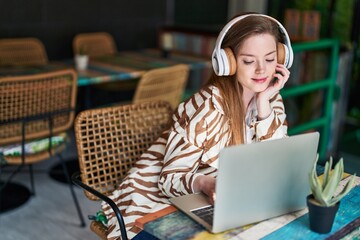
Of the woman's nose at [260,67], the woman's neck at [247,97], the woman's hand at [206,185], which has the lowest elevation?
the woman's hand at [206,185]

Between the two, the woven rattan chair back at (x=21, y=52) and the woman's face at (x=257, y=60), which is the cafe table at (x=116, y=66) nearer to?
the woven rattan chair back at (x=21, y=52)

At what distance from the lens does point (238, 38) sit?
5.19 ft

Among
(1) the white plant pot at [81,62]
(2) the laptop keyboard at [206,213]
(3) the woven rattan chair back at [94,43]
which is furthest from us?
(3) the woven rattan chair back at [94,43]

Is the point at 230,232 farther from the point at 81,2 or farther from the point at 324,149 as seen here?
the point at 81,2

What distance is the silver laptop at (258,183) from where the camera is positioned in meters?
1.19

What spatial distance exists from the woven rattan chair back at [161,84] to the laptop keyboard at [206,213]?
180cm

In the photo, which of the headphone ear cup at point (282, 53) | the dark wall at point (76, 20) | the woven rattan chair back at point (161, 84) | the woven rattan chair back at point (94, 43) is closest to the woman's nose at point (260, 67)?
the headphone ear cup at point (282, 53)

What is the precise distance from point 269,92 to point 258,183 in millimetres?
469

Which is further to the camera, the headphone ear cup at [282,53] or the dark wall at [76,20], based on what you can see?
the dark wall at [76,20]

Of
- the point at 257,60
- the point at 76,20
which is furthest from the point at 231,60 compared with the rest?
the point at 76,20

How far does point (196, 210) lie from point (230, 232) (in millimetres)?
132

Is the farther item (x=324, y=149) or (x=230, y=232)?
(x=324, y=149)

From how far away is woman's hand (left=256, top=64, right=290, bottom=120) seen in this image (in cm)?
165

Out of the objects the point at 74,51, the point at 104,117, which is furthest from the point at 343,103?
the point at 104,117
